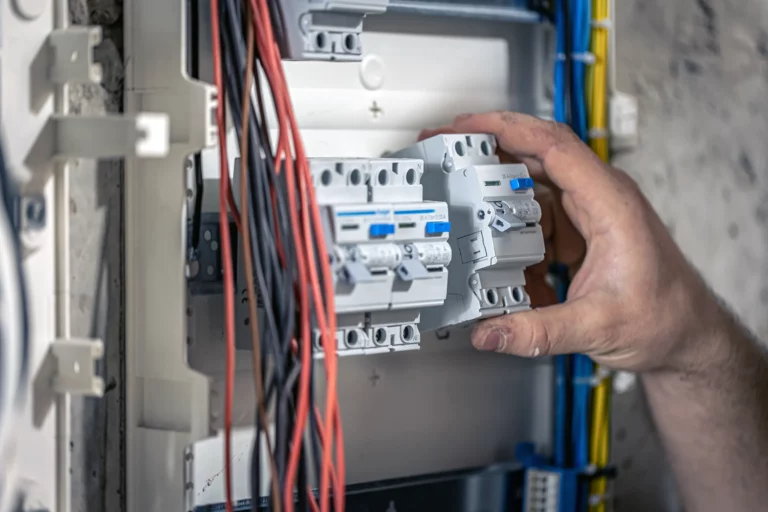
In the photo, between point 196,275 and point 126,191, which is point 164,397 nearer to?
point 196,275

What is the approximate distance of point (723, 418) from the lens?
1621 millimetres

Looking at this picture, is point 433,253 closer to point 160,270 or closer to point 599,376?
point 160,270

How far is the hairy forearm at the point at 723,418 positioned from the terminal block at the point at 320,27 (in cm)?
86

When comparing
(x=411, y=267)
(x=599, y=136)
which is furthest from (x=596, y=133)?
(x=411, y=267)

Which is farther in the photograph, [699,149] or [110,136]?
[699,149]

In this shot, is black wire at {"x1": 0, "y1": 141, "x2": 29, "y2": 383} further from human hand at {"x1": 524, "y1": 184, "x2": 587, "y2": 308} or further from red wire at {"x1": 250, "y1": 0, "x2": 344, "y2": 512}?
human hand at {"x1": 524, "y1": 184, "x2": 587, "y2": 308}

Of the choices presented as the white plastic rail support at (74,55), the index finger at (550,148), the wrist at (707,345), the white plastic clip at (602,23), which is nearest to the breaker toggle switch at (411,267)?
the index finger at (550,148)

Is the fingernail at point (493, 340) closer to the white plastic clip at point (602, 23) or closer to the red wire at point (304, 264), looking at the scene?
the red wire at point (304, 264)

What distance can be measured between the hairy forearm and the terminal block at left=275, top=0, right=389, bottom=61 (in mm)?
858

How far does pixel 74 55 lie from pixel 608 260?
0.88 meters

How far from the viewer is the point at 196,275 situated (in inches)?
50.6

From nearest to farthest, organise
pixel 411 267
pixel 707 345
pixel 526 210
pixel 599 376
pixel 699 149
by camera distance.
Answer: pixel 411 267 < pixel 526 210 < pixel 707 345 < pixel 599 376 < pixel 699 149

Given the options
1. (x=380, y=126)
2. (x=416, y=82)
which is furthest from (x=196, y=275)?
(x=416, y=82)

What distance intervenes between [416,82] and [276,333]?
0.67m
